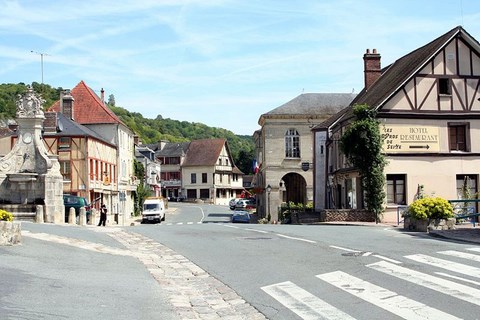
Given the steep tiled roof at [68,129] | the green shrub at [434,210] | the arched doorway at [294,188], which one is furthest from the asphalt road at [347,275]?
the arched doorway at [294,188]

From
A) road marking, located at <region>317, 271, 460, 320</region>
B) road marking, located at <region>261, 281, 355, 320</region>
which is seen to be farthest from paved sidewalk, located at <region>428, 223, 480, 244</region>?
road marking, located at <region>261, 281, 355, 320</region>

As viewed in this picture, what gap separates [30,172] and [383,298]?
2641 centimetres

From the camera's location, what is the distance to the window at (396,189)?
1377 inches

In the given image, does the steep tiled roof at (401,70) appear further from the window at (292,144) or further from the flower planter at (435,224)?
the window at (292,144)

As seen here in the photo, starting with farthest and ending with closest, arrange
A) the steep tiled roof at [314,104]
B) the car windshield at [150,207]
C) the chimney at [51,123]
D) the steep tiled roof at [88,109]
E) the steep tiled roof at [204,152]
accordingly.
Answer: the steep tiled roof at [204,152]
the steep tiled roof at [88,109]
the steep tiled roof at [314,104]
the car windshield at [150,207]
the chimney at [51,123]

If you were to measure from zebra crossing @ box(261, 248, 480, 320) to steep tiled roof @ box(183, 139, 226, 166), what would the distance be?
93538mm

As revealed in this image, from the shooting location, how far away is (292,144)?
57281 mm

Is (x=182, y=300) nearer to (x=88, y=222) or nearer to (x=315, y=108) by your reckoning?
(x=88, y=222)

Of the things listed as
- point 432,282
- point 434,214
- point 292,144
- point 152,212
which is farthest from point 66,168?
point 432,282

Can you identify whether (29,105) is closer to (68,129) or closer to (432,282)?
(68,129)

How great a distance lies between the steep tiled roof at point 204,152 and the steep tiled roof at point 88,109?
47.5 meters

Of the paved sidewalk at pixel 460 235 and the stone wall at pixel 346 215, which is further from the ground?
the stone wall at pixel 346 215

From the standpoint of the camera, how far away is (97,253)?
15547 mm

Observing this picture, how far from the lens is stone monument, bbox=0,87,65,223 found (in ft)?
106
